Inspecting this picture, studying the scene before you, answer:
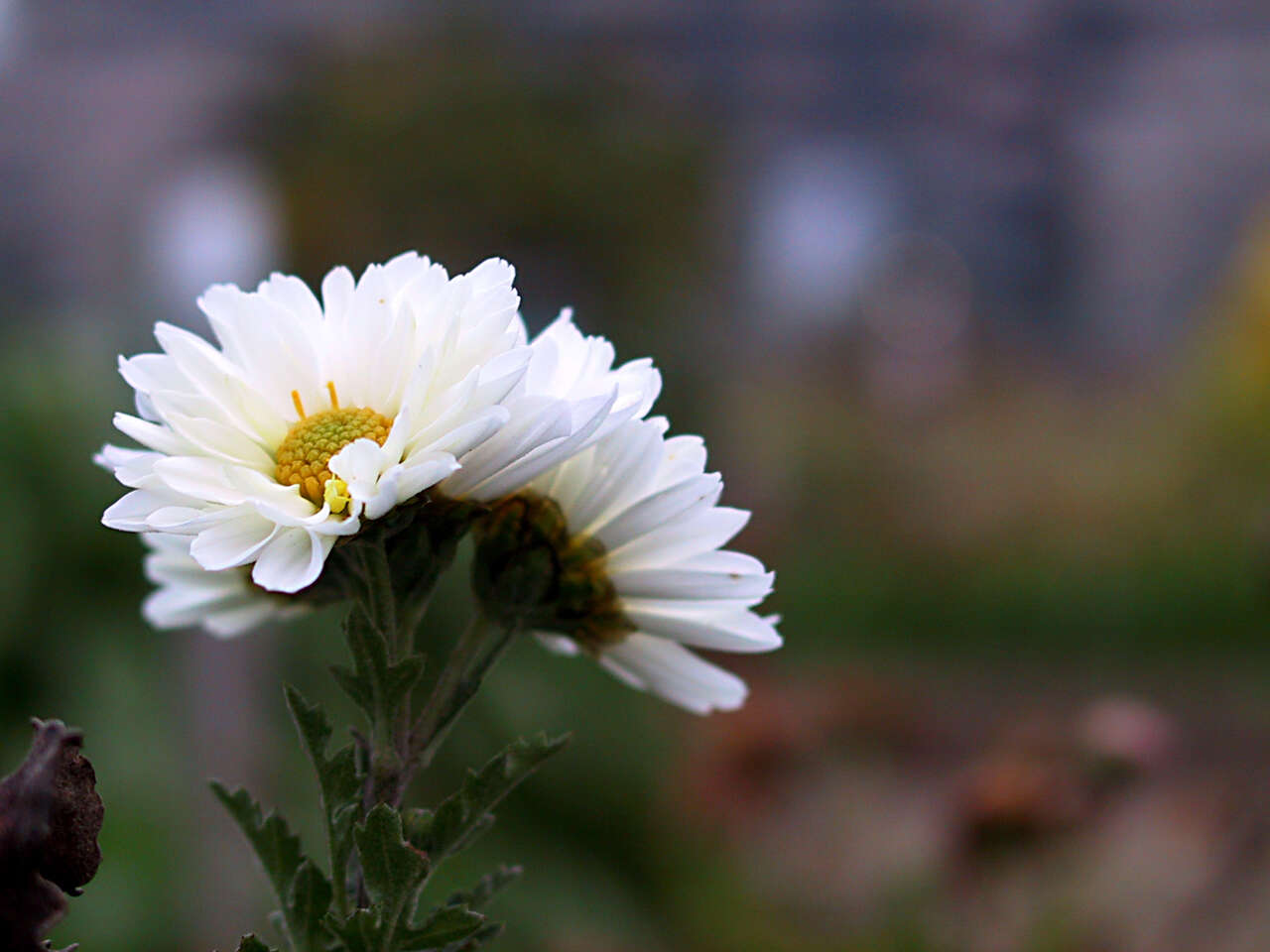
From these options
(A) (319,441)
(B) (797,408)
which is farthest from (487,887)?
(B) (797,408)

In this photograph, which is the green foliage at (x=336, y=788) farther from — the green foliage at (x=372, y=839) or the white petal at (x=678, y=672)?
the white petal at (x=678, y=672)

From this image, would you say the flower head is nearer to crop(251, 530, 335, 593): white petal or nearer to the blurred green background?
crop(251, 530, 335, 593): white petal

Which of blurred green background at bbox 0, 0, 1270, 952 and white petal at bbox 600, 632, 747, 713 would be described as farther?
blurred green background at bbox 0, 0, 1270, 952

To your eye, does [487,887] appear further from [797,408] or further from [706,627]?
[797,408]

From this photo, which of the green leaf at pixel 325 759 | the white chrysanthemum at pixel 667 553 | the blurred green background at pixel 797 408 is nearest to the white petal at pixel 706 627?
the white chrysanthemum at pixel 667 553

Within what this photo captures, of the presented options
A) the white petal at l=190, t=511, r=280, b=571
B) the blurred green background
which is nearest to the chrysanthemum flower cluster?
the white petal at l=190, t=511, r=280, b=571
